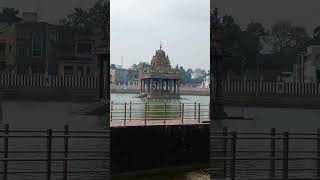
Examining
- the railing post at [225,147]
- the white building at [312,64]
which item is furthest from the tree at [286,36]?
the railing post at [225,147]

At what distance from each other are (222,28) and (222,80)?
2.43 feet

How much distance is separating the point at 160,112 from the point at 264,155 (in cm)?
348

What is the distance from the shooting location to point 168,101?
11.0 metres

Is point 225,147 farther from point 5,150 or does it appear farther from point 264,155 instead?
point 5,150

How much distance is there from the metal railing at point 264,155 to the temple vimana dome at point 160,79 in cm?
282

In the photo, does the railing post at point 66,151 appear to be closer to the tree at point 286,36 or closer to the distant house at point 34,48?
the distant house at point 34,48

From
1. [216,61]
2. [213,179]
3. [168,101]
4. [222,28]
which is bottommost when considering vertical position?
[213,179]

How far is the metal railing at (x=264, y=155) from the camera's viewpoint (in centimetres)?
712

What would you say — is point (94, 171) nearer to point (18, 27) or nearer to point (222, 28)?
point (18, 27)

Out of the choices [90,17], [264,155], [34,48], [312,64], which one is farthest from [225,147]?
[34,48]

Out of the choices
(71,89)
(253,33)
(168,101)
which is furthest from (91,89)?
(168,101)

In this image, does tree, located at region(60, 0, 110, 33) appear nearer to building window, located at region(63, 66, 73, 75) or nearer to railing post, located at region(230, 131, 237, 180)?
building window, located at region(63, 66, 73, 75)

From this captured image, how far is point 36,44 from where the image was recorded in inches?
271

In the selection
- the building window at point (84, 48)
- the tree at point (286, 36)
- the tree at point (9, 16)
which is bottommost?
the building window at point (84, 48)
